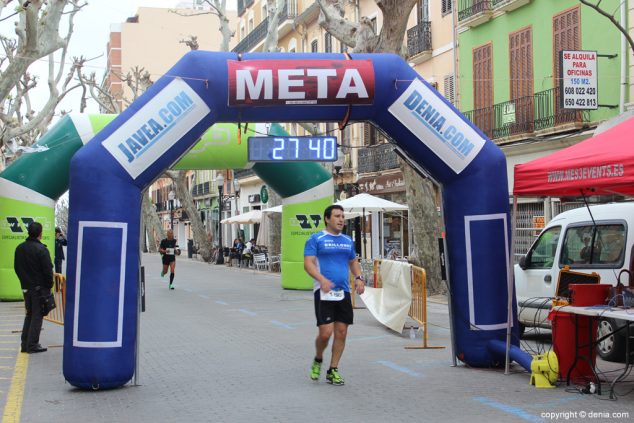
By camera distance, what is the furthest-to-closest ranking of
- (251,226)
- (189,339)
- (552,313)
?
(251,226) < (189,339) < (552,313)

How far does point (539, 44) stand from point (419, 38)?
7435 mm

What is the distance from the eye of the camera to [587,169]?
846 centimetres

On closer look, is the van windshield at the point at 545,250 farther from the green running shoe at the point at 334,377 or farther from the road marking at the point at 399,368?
the green running shoe at the point at 334,377

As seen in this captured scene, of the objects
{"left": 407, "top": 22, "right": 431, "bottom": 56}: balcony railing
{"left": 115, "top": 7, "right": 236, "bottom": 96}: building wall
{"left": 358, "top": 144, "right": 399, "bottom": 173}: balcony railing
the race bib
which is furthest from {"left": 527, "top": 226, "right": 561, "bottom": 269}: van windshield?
{"left": 115, "top": 7, "right": 236, "bottom": 96}: building wall

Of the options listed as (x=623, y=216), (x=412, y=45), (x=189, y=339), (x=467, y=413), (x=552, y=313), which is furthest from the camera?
(x=412, y=45)

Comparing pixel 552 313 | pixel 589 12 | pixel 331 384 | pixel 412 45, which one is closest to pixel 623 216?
pixel 552 313

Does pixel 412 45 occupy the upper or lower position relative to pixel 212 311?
upper

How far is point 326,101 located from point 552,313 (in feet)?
11.2

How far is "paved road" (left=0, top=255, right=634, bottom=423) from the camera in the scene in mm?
7906

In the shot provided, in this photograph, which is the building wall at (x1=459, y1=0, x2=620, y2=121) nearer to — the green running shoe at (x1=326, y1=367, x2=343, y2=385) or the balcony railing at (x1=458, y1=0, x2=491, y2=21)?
the balcony railing at (x1=458, y1=0, x2=491, y2=21)

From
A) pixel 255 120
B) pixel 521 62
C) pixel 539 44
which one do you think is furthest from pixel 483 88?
pixel 255 120

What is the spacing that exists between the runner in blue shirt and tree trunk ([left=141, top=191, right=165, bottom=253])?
169 feet

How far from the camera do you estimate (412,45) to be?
31.2 metres

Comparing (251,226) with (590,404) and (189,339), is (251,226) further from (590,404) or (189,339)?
(590,404)
